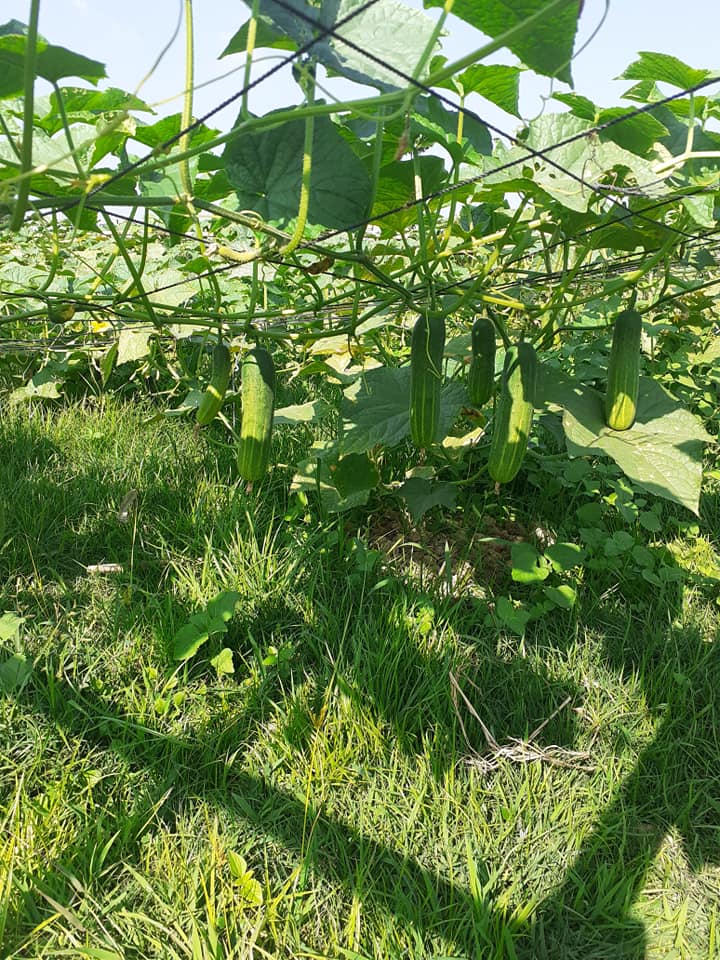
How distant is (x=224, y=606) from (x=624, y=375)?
1.05 metres

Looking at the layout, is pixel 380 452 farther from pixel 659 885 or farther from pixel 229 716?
pixel 659 885

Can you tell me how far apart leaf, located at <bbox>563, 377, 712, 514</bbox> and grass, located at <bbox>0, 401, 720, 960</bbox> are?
59 centimetres

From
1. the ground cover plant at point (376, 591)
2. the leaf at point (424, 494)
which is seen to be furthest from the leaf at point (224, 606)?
the leaf at point (424, 494)

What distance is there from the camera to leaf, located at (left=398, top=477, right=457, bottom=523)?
6.21 ft

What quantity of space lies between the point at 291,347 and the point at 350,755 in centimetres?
156

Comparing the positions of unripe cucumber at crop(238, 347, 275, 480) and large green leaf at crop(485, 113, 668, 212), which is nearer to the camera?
large green leaf at crop(485, 113, 668, 212)

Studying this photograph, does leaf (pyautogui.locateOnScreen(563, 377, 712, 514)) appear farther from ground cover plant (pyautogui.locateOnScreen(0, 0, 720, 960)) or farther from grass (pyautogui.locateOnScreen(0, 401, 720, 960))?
grass (pyautogui.locateOnScreen(0, 401, 720, 960))

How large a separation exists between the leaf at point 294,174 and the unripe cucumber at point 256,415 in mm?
303

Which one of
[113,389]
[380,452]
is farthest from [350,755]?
[113,389]

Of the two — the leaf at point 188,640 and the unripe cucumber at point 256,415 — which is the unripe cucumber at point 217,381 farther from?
the leaf at point 188,640

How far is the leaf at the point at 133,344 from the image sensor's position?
7.06ft

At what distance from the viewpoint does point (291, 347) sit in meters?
2.59

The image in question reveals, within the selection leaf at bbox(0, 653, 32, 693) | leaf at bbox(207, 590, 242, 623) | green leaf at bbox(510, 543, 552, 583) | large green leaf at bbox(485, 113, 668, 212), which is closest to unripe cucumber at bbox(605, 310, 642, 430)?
large green leaf at bbox(485, 113, 668, 212)

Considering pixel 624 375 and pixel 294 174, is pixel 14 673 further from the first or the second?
pixel 624 375
